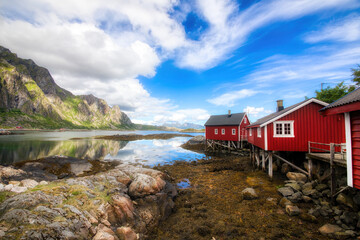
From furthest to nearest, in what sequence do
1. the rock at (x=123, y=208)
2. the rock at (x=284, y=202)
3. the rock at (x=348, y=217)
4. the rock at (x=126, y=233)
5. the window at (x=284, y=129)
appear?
the window at (x=284, y=129)
the rock at (x=284, y=202)
the rock at (x=123, y=208)
the rock at (x=348, y=217)
the rock at (x=126, y=233)

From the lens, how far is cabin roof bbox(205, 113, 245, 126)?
102 feet

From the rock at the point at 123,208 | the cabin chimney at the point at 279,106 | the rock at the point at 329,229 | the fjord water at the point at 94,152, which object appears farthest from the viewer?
the fjord water at the point at 94,152

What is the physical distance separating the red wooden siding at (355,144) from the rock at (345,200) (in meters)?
1.29

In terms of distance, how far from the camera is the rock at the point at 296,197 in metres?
8.88

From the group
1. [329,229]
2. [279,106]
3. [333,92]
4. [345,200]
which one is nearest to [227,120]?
[279,106]

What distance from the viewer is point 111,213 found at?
657cm

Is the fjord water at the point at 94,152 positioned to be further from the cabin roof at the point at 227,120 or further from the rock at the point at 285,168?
the rock at the point at 285,168

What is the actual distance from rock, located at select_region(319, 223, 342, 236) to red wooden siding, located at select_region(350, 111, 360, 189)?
2.00 meters

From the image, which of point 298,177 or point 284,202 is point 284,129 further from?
point 284,202

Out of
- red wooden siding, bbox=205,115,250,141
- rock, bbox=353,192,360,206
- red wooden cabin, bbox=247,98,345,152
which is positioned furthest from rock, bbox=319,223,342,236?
red wooden siding, bbox=205,115,250,141

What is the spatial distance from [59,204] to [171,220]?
5.42 meters

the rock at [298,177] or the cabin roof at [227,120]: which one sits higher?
the cabin roof at [227,120]

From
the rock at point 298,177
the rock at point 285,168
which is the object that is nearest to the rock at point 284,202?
the rock at point 298,177

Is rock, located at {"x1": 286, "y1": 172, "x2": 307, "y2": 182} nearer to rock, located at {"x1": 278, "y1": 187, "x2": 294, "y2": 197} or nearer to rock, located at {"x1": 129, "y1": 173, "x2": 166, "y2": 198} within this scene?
rock, located at {"x1": 278, "y1": 187, "x2": 294, "y2": 197}
